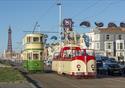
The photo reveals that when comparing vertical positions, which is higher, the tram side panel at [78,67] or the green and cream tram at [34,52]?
the green and cream tram at [34,52]

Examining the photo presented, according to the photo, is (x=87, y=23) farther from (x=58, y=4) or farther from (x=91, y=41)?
(x=91, y=41)

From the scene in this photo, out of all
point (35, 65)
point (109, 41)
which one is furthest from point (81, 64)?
point (109, 41)

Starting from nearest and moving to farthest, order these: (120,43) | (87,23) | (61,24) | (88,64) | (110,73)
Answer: (88,64), (110,73), (61,24), (87,23), (120,43)

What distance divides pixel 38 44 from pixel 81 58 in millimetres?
12412

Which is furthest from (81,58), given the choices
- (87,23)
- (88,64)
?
(87,23)

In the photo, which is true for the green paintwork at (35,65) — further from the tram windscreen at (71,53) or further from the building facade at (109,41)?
the building facade at (109,41)

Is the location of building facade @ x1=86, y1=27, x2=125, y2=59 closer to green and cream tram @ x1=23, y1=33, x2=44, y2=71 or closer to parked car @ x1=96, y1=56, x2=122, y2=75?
parked car @ x1=96, y1=56, x2=122, y2=75

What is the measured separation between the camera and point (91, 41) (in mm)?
146625

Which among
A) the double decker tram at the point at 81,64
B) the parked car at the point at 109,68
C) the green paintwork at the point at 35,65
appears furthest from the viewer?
the green paintwork at the point at 35,65

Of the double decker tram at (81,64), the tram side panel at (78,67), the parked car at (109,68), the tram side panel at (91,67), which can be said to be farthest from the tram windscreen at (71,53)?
the parked car at (109,68)

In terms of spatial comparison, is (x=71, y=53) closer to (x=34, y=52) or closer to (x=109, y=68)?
(x=109, y=68)

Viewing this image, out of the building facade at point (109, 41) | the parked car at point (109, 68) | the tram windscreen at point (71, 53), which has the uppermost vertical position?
the building facade at point (109, 41)

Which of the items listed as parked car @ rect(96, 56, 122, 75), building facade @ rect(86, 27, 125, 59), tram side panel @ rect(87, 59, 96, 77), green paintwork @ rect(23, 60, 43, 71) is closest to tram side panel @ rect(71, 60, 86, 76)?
tram side panel @ rect(87, 59, 96, 77)

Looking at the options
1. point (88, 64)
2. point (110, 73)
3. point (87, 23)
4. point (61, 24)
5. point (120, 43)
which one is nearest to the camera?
point (88, 64)
